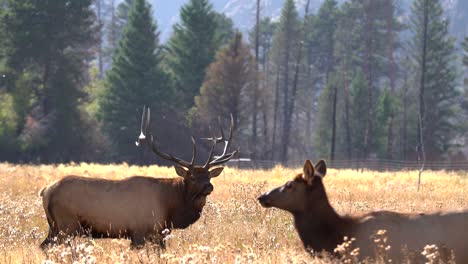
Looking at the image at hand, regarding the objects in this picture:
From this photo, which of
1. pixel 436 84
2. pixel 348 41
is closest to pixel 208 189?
pixel 436 84

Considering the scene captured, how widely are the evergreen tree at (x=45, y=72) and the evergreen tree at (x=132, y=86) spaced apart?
7.24 ft

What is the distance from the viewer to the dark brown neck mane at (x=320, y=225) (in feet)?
27.4

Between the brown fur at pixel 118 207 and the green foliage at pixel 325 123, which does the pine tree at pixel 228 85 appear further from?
the brown fur at pixel 118 207

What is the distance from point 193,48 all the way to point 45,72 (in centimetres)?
1048

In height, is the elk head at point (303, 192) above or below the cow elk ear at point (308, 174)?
below

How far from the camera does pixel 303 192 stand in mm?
8742

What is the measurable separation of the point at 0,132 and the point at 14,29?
599 cm

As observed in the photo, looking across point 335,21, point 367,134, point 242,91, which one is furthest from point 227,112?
point 335,21

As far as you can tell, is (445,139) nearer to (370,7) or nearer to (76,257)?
(370,7)

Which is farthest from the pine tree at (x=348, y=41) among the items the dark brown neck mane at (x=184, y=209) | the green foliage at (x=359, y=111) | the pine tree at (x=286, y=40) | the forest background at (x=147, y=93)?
the dark brown neck mane at (x=184, y=209)

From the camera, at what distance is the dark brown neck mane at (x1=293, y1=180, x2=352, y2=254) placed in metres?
8.35

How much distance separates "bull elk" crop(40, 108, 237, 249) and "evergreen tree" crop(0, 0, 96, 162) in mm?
33433

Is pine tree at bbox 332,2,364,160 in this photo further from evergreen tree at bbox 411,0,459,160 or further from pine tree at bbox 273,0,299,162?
evergreen tree at bbox 411,0,459,160

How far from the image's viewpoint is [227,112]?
47312mm
